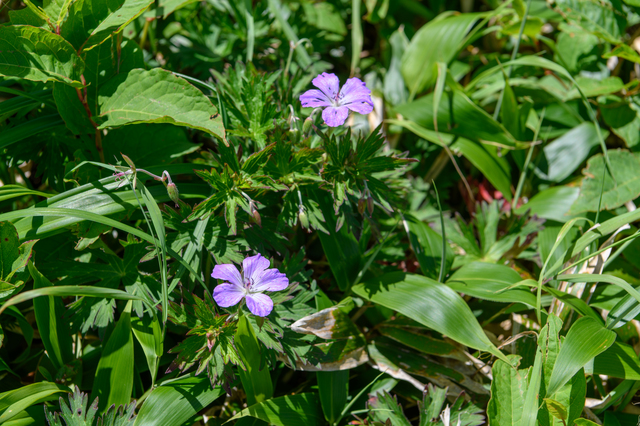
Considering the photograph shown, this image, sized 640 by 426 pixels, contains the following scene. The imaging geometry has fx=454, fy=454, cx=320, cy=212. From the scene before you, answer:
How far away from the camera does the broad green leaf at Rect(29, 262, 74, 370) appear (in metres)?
1.42

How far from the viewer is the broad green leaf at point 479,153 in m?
2.08

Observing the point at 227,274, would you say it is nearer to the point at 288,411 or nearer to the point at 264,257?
the point at 264,257

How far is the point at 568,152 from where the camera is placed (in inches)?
88.0

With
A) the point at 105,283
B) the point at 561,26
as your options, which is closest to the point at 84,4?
the point at 105,283

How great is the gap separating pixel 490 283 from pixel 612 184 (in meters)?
0.79

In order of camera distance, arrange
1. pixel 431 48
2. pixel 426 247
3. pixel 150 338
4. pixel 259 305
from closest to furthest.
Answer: pixel 259 305 → pixel 150 338 → pixel 426 247 → pixel 431 48

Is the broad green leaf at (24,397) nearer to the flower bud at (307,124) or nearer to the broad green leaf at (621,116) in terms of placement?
the flower bud at (307,124)

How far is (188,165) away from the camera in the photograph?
1594 millimetres

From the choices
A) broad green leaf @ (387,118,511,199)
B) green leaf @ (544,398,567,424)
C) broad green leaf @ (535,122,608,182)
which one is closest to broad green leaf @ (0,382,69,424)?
green leaf @ (544,398,567,424)

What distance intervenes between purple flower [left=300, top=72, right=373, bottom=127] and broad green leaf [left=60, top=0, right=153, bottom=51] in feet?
1.98

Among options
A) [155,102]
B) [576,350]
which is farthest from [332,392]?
[155,102]

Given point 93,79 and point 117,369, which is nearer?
point 117,369

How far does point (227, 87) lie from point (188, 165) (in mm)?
328

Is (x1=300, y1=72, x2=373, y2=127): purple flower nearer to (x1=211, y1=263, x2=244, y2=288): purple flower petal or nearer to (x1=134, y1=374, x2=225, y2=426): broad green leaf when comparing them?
(x1=211, y1=263, x2=244, y2=288): purple flower petal
